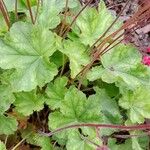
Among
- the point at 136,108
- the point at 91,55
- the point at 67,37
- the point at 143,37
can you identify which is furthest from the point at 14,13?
the point at 143,37

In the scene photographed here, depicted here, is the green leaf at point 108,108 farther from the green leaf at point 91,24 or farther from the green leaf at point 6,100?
the green leaf at point 6,100

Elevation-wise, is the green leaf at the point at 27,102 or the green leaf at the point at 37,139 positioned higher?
the green leaf at the point at 27,102

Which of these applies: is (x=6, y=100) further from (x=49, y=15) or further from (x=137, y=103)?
(x=137, y=103)

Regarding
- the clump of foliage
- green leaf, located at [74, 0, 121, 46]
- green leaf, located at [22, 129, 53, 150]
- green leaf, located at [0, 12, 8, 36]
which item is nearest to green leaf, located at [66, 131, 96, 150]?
the clump of foliage

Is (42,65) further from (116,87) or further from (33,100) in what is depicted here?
(116,87)

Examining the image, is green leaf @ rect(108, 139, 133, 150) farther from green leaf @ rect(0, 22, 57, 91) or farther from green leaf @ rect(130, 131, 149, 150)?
green leaf @ rect(0, 22, 57, 91)

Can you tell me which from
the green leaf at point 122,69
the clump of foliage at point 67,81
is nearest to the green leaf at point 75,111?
the clump of foliage at point 67,81
